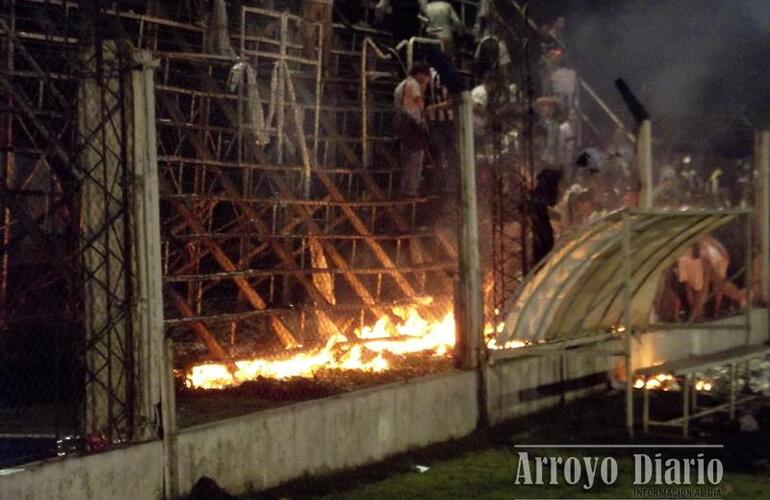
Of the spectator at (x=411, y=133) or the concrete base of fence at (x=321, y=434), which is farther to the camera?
the spectator at (x=411, y=133)

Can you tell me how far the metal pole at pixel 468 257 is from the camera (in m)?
10.8

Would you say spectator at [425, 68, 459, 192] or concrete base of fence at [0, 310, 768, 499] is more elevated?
spectator at [425, 68, 459, 192]

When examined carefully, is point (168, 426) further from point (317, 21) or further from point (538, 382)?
point (317, 21)

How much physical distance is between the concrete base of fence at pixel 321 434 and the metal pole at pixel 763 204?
5.48m

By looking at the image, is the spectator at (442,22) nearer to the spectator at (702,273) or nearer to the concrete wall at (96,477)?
the spectator at (702,273)

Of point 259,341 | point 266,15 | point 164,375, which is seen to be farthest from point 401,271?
point 164,375

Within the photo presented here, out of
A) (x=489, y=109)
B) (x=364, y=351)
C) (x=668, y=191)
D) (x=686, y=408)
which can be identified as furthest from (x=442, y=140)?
(x=686, y=408)

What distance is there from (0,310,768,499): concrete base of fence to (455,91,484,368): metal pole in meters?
0.40

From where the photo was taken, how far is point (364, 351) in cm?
1348

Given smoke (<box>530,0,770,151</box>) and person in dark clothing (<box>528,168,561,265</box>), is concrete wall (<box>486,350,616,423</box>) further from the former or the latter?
smoke (<box>530,0,770,151</box>)

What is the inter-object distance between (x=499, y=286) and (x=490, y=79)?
15.0 feet

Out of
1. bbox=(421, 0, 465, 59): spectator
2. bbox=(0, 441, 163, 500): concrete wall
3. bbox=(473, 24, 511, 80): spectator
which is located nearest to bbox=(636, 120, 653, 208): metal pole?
bbox=(473, 24, 511, 80): spectator

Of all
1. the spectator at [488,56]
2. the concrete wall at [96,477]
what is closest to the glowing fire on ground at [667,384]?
the concrete wall at [96,477]

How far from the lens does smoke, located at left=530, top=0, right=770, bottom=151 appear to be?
24938 mm
